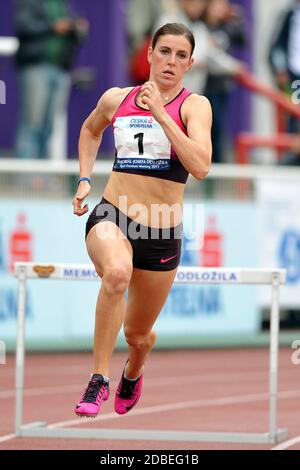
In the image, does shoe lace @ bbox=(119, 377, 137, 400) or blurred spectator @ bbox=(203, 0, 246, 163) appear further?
blurred spectator @ bbox=(203, 0, 246, 163)

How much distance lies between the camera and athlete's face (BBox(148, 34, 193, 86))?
8.01m

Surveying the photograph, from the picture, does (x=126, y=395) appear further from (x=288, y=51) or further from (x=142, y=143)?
(x=288, y=51)

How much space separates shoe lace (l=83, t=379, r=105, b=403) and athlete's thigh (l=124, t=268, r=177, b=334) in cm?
60

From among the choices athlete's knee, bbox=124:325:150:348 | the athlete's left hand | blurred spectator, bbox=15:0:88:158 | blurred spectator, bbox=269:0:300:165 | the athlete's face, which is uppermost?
blurred spectator, bbox=269:0:300:165

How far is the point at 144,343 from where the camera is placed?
8812mm

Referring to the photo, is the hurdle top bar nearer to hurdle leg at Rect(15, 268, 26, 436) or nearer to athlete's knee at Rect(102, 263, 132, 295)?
hurdle leg at Rect(15, 268, 26, 436)

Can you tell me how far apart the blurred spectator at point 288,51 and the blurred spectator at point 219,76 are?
59 cm

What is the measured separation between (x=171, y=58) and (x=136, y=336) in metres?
1.73

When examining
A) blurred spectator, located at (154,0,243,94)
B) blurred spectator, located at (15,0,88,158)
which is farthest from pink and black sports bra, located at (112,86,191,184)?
blurred spectator, located at (154,0,243,94)

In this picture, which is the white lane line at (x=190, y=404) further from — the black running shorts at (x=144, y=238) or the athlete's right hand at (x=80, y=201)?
the athlete's right hand at (x=80, y=201)

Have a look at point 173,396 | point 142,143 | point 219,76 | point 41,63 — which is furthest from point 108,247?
point 219,76

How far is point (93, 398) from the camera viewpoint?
8023 mm

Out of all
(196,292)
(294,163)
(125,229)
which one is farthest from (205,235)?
(125,229)
